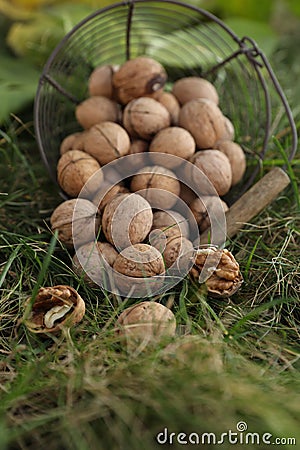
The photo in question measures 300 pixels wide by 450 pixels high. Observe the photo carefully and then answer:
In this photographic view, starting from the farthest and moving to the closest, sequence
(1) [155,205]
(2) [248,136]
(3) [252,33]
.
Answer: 1. (3) [252,33]
2. (2) [248,136]
3. (1) [155,205]

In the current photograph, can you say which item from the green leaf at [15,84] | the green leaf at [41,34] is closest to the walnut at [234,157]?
the green leaf at [15,84]

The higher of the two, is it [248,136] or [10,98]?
[10,98]

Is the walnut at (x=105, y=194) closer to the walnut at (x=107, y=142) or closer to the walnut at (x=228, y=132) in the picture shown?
the walnut at (x=107, y=142)

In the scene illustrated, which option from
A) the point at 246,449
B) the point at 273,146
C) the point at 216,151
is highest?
the point at 216,151

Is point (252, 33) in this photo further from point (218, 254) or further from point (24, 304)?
point (24, 304)

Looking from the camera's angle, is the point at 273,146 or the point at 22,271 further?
the point at 273,146

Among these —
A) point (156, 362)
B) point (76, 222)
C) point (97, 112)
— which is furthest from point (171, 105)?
point (156, 362)

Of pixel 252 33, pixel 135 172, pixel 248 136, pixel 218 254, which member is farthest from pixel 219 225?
pixel 252 33
